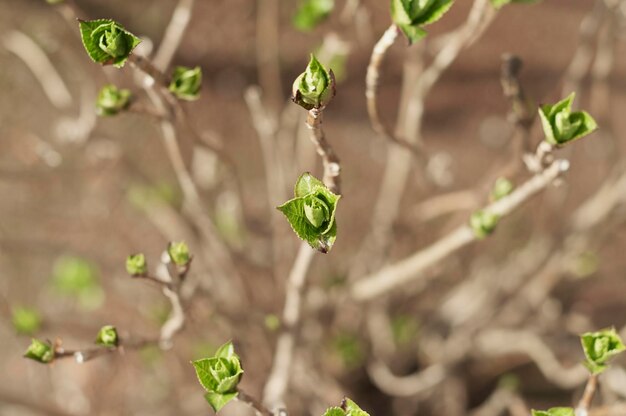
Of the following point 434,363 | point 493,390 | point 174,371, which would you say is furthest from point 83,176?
point 493,390

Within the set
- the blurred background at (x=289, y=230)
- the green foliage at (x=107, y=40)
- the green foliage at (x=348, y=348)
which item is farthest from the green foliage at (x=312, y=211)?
the green foliage at (x=348, y=348)

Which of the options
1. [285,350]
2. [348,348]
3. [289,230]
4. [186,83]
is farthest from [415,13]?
[348,348]

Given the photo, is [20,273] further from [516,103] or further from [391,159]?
[516,103]

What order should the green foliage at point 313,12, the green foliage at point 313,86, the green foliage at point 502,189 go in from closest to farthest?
the green foliage at point 313,86 → the green foliage at point 502,189 → the green foliage at point 313,12

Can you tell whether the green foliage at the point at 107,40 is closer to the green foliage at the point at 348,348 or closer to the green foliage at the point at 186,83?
the green foliage at the point at 186,83

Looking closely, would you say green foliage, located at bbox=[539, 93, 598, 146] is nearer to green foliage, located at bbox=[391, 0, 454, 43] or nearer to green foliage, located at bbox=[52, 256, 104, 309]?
green foliage, located at bbox=[391, 0, 454, 43]

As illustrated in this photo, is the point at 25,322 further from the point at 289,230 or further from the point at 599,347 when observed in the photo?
the point at 599,347
